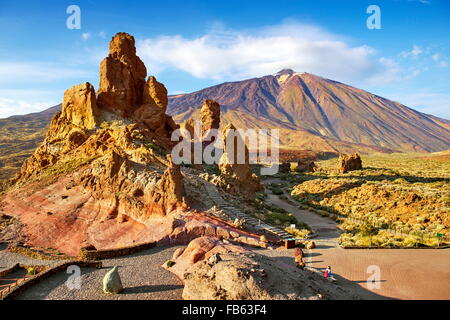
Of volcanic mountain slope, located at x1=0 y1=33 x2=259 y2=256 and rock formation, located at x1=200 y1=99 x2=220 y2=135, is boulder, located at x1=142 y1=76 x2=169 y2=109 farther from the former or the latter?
rock formation, located at x1=200 y1=99 x2=220 y2=135

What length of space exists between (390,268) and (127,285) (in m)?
12.2

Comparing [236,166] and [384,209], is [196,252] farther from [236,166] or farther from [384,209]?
[384,209]

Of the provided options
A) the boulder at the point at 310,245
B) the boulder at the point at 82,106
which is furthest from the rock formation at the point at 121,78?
the boulder at the point at 310,245

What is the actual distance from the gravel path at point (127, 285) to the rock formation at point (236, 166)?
16410 millimetres

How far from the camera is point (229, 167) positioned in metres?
32.1

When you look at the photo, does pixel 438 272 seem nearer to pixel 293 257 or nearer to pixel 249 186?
pixel 293 257

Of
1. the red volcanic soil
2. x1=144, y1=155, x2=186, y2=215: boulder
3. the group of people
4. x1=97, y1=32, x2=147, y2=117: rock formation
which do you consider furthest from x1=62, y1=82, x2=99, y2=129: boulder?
the group of people

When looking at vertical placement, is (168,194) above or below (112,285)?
above

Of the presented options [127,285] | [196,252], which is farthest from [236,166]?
[127,285]

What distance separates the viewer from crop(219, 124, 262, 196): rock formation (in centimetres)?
3186

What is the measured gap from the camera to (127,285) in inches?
509

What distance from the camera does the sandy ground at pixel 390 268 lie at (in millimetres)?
13109
